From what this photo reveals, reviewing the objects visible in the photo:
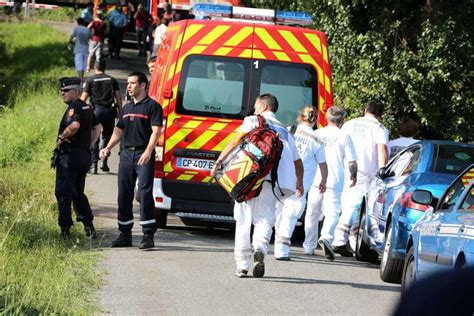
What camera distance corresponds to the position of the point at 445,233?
8180mm

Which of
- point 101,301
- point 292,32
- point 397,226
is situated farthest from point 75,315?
point 292,32

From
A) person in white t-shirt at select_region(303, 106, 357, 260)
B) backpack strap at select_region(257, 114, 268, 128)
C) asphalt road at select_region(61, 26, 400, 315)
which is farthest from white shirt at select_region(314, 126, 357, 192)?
backpack strap at select_region(257, 114, 268, 128)

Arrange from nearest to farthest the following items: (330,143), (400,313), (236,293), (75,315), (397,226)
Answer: (400,313), (75,315), (236,293), (397,226), (330,143)

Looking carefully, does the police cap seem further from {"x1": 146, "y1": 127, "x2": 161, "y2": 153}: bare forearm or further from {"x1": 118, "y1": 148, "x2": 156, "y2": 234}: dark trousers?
{"x1": 146, "y1": 127, "x2": 161, "y2": 153}: bare forearm

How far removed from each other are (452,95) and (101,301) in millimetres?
11606

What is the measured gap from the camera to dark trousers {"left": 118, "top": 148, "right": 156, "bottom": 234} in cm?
1227

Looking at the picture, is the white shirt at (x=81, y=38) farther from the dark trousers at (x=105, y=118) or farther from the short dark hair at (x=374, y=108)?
the short dark hair at (x=374, y=108)

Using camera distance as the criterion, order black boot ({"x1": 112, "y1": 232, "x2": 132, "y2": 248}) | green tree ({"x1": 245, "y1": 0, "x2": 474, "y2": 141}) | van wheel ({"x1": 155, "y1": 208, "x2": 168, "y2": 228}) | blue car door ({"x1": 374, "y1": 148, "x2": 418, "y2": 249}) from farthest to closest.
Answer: green tree ({"x1": 245, "y1": 0, "x2": 474, "y2": 141})
van wheel ({"x1": 155, "y1": 208, "x2": 168, "y2": 228})
black boot ({"x1": 112, "y1": 232, "x2": 132, "y2": 248})
blue car door ({"x1": 374, "y1": 148, "x2": 418, "y2": 249})

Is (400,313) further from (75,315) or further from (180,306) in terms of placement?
(180,306)

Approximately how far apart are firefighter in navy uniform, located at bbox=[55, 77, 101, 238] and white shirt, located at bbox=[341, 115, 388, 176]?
10.1ft

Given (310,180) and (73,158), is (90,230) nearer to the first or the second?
(73,158)

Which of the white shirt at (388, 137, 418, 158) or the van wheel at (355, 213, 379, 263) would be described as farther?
the white shirt at (388, 137, 418, 158)

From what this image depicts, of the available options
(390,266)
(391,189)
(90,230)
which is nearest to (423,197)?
(390,266)

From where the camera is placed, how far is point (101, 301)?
30.2ft
